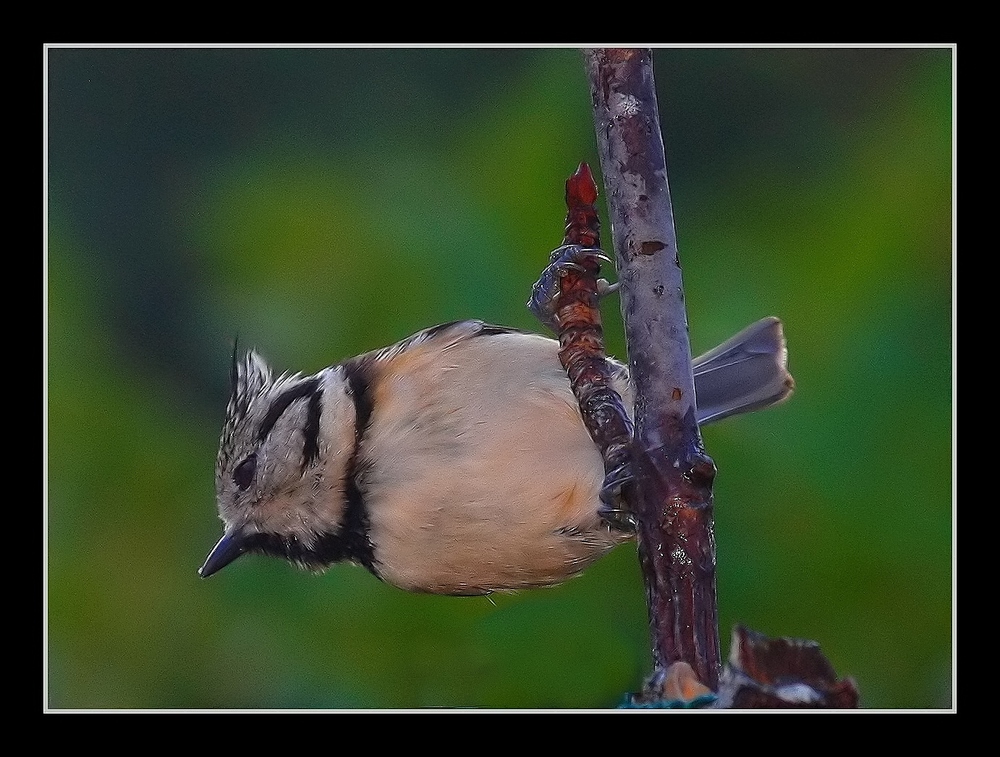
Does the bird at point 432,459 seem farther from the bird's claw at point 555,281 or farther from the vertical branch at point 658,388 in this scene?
the vertical branch at point 658,388

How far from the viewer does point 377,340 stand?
188 cm

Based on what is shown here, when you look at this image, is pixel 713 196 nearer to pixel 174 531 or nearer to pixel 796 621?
pixel 796 621

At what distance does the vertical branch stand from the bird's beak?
713 millimetres

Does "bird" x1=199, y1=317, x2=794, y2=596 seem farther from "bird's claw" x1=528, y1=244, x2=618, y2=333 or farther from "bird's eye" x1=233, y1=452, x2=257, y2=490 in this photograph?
"bird's claw" x1=528, y1=244, x2=618, y2=333

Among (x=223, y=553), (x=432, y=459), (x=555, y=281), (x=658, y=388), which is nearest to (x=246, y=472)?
(x=223, y=553)

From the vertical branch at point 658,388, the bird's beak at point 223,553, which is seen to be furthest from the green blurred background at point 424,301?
the vertical branch at point 658,388

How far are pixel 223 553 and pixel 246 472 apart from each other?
0.13 metres

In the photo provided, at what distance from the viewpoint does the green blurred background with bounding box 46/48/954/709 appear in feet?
5.97

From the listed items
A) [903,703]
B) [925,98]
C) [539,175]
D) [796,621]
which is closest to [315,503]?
[539,175]

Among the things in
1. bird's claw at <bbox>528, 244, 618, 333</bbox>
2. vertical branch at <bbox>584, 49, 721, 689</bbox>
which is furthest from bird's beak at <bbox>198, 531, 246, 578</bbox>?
vertical branch at <bbox>584, 49, 721, 689</bbox>

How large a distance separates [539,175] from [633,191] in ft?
1.41

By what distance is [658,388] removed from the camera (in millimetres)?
1435

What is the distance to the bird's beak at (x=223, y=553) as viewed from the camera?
1.81 metres

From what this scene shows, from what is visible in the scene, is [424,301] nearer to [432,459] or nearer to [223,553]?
[432,459]
